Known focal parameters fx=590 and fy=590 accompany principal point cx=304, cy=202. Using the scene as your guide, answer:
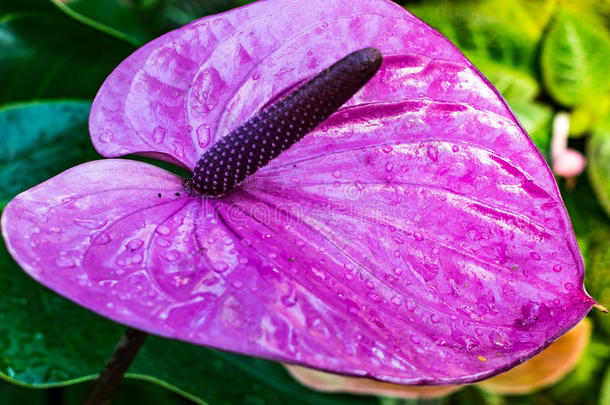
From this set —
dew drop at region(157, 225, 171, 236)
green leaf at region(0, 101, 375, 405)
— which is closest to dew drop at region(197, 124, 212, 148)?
dew drop at region(157, 225, 171, 236)

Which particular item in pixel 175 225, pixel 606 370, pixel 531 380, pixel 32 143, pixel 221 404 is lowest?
pixel 606 370

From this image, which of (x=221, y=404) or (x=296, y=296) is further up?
(x=296, y=296)

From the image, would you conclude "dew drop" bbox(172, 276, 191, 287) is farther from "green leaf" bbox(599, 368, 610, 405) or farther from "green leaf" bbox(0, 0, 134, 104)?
"green leaf" bbox(599, 368, 610, 405)

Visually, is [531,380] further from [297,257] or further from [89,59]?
[89,59]

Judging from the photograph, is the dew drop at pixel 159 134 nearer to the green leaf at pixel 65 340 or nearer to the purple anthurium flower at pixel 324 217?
the purple anthurium flower at pixel 324 217

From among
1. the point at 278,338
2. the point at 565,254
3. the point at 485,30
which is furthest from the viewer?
the point at 485,30

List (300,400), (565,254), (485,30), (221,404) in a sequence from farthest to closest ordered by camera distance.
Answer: (485,30) < (300,400) < (221,404) < (565,254)

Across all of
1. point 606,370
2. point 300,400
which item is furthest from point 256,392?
point 606,370
